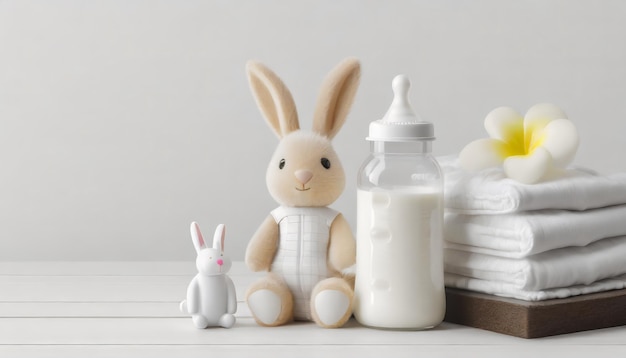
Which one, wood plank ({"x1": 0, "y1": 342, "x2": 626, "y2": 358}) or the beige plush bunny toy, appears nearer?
wood plank ({"x1": 0, "y1": 342, "x2": 626, "y2": 358})

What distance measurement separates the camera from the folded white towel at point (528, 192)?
1005mm

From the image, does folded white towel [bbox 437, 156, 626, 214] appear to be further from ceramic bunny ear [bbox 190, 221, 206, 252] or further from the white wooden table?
ceramic bunny ear [bbox 190, 221, 206, 252]

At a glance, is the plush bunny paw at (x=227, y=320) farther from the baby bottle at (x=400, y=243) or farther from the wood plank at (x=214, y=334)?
the baby bottle at (x=400, y=243)

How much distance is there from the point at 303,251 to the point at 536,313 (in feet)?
0.87

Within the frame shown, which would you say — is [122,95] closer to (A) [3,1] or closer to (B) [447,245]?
(A) [3,1]

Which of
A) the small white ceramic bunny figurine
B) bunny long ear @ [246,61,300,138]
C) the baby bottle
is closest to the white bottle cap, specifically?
the baby bottle

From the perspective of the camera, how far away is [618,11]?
171cm

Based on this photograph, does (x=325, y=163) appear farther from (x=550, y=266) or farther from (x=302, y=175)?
(x=550, y=266)

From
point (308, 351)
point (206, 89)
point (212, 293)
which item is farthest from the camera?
point (206, 89)

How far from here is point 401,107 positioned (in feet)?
3.37

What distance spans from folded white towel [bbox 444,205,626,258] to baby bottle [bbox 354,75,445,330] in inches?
1.8

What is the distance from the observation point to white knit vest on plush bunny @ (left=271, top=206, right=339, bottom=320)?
1.05 m

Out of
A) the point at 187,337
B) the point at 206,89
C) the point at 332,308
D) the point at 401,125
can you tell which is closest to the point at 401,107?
the point at 401,125

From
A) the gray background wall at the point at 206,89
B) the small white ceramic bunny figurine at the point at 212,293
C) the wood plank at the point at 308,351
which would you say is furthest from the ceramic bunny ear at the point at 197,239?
the gray background wall at the point at 206,89
